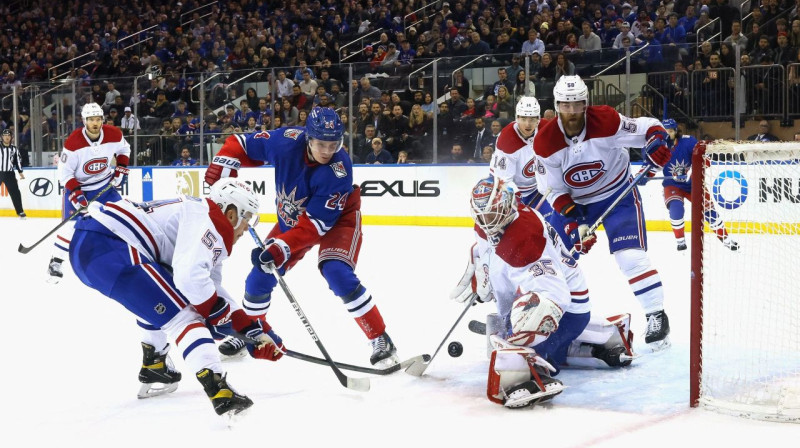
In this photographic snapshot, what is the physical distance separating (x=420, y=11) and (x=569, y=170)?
9922 millimetres

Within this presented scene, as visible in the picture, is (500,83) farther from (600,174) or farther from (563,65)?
(600,174)

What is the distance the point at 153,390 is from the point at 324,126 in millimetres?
1287

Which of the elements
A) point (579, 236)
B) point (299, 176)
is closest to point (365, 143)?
point (579, 236)

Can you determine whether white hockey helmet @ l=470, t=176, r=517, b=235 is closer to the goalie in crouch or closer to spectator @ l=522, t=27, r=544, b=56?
the goalie in crouch

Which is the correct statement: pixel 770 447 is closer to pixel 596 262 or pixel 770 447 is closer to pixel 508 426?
pixel 508 426

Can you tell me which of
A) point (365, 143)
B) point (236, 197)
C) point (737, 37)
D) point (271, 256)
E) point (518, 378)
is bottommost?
point (518, 378)

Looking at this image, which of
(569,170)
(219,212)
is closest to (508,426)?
(219,212)

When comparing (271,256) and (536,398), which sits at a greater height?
(271,256)

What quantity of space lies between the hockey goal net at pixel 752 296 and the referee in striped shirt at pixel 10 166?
10784 millimetres

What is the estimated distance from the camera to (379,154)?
428 inches

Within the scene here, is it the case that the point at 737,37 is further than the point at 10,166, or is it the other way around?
the point at 10,166

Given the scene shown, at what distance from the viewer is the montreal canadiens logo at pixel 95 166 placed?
7.44 meters

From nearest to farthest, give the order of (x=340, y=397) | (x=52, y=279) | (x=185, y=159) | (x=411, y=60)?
(x=340, y=397) → (x=52, y=279) → (x=411, y=60) → (x=185, y=159)

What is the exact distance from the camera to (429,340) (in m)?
4.43
